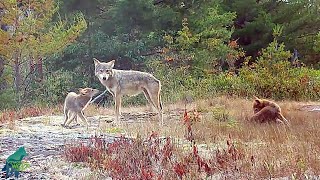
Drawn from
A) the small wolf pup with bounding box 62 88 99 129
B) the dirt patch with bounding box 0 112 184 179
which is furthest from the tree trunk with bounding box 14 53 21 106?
the small wolf pup with bounding box 62 88 99 129

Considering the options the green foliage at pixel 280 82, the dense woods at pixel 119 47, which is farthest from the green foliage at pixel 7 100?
the green foliage at pixel 280 82

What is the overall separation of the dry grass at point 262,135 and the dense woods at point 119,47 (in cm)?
506

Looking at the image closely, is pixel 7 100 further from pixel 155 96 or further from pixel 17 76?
pixel 155 96

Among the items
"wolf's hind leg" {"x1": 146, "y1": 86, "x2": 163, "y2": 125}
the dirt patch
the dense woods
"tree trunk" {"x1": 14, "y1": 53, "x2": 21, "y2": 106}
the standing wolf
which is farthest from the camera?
"tree trunk" {"x1": 14, "y1": 53, "x2": 21, "y2": 106}

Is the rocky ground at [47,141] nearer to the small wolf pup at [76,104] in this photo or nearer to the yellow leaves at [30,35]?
the small wolf pup at [76,104]

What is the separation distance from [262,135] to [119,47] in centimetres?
1320

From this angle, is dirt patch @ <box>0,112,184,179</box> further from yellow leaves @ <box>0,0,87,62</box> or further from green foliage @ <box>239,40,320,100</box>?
yellow leaves @ <box>0,0,87,62</box>

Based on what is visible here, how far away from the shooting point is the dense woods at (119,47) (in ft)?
63.2

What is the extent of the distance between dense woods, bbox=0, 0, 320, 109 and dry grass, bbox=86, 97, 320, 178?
506 centimetres

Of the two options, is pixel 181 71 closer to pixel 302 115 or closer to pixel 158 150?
pixel 302 115

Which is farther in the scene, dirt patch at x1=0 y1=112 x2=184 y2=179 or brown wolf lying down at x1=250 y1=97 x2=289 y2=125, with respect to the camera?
brown wolf lying down at x1=250 y1=97 x2=289 y2=125

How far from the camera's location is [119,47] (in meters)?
20.6

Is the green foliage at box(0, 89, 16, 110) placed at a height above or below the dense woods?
below

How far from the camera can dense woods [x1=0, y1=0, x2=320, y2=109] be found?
63.2ft
